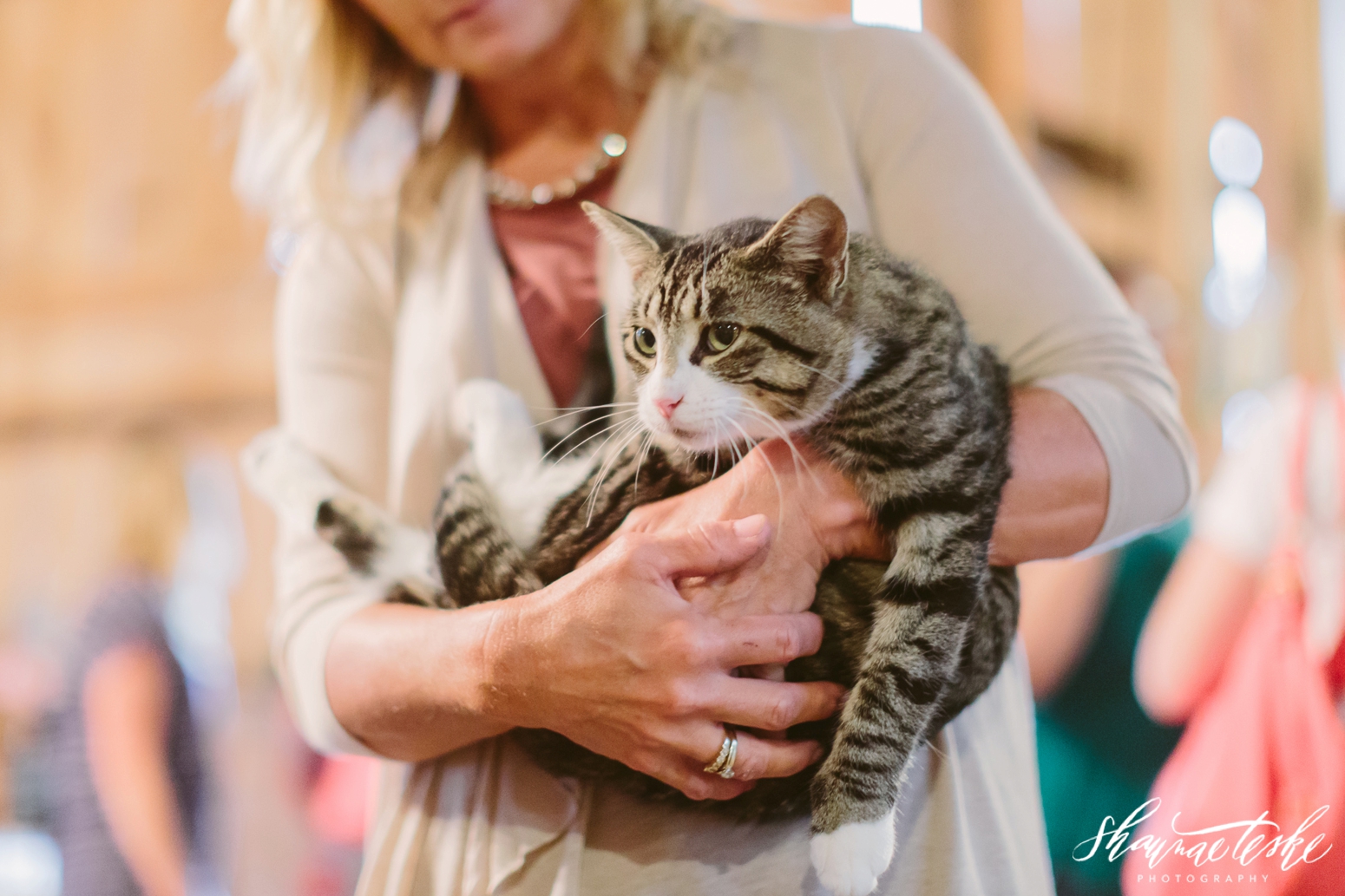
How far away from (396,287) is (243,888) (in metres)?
0.85

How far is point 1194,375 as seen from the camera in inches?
40.3

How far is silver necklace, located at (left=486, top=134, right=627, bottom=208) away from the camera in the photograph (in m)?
0.73

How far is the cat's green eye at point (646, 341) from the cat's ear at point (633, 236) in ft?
0.15

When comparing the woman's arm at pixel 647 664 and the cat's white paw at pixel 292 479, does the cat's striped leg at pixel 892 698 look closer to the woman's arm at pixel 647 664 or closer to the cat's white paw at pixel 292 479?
the woman's arm at pixel 647 664

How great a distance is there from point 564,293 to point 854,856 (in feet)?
1.64

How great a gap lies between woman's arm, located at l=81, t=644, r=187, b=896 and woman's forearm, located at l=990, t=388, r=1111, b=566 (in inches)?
43.9

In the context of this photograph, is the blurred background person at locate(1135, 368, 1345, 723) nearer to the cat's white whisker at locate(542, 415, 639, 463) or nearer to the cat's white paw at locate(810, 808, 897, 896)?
the cat's white paw at locate(810, 808, 897, 896)

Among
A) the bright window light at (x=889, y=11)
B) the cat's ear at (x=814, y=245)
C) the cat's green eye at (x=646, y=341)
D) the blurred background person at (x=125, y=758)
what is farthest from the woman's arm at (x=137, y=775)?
the bright window light at (x=889, y=11)

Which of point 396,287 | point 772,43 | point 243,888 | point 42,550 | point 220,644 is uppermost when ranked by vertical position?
point 772,43

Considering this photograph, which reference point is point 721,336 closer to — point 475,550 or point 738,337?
point 738,337

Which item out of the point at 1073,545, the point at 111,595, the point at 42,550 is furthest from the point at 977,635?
the point at 42,550

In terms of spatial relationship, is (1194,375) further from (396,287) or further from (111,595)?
(111,595)

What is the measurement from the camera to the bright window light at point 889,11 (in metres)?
0.88

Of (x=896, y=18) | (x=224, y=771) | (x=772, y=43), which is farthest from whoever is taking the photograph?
(x=224, y=771)
